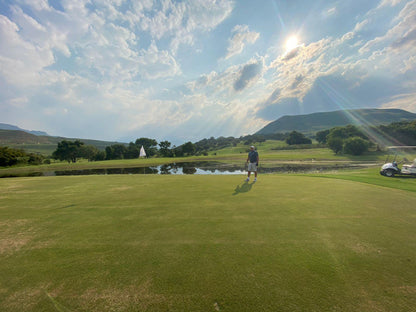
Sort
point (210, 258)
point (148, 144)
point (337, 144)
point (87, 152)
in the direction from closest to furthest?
point (210, 258)
point (337, 144)
point (87, 152)
point (148, 144)

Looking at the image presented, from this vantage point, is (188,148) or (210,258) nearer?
(210,258)

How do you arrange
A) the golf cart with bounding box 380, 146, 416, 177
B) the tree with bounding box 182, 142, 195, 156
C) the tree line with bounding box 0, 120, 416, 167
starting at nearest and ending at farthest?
the golf cart with bounding box 380, 146, 416, 177
the tree line with bounding box 0, 120, 416, 167
the tree with bounding box 182, 142, 195, 156

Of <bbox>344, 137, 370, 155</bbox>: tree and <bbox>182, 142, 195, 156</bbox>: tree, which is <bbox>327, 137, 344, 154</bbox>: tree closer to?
<bbox>344, 137, 370, 155</bbox>: tree

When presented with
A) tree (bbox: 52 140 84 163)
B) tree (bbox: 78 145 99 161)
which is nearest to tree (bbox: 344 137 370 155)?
tree (bbox: 78 145 99 161)

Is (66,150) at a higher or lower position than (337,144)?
higher

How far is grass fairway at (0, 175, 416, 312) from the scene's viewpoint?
2.48 metres

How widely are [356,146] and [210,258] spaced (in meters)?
68.9

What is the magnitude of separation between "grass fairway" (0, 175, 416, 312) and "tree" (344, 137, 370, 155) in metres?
61.8

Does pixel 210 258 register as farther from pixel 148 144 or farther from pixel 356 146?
pixel 148 144

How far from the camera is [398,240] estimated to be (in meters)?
4.03

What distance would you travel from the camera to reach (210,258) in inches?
134

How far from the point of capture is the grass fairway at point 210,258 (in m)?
2.48

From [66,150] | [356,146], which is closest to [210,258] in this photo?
[356,146]

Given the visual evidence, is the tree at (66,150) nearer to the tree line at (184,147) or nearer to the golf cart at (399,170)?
the tree line at (184,147)
